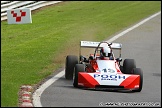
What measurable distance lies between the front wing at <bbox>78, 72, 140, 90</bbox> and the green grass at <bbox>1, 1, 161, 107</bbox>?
1319 mm

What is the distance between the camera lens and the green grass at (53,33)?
17141mm

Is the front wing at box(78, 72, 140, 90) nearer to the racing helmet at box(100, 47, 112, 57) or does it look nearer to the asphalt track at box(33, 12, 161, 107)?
the asphalt track at box(33, 12, 161, 107)

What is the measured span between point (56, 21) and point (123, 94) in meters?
17.7

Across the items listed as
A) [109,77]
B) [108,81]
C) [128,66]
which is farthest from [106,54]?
[108,81]

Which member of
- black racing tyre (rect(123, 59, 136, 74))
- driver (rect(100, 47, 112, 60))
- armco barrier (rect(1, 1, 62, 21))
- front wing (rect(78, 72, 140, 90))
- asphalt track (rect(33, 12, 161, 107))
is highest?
armco barrier (rect(1, 1, 62, 21))

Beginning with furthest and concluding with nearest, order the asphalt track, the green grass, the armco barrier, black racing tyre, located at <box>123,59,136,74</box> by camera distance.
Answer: the armco barrier → black racing tyre, located at <box>123,59,136,74</box> → the green grass → the asphalt track

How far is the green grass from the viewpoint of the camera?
1714 centimetres

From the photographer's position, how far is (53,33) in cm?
2783

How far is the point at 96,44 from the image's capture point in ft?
58.5

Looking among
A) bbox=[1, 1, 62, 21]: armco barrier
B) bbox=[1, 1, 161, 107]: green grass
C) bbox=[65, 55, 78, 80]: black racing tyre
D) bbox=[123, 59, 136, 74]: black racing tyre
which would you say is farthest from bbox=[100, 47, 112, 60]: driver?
bbox=[1, 1, 62, 21]: armco barrier

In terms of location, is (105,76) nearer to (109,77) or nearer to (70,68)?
(109,77)

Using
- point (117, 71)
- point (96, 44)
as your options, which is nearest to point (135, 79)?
point (117, 71)

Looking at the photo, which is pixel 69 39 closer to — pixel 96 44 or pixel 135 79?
pixel 96 44

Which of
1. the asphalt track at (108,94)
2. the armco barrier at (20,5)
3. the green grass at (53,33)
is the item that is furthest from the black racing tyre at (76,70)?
the armco barrier at (20,5)
